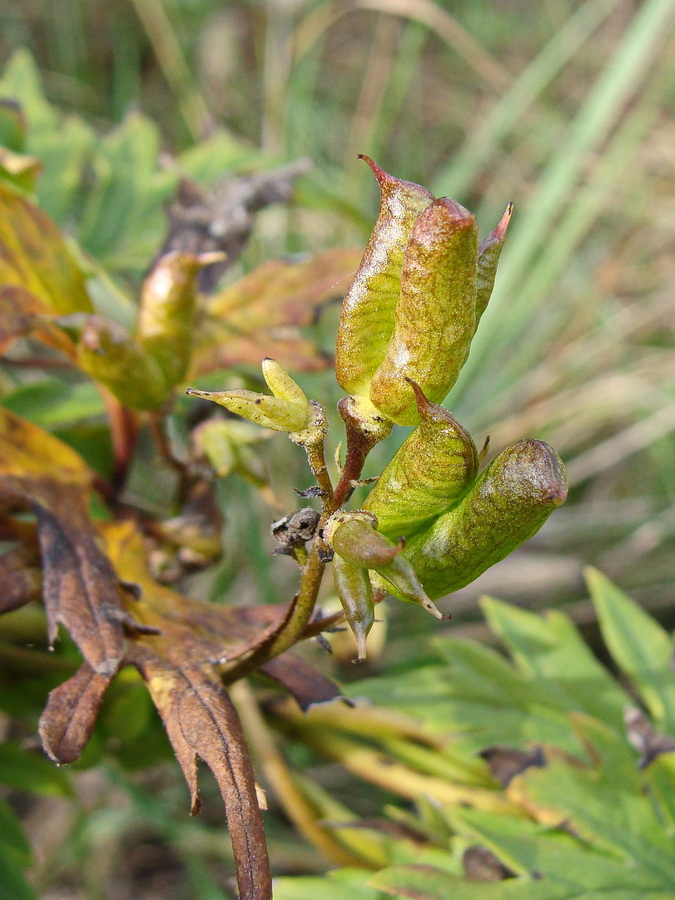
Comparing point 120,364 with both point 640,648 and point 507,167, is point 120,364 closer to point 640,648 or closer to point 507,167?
point 640,648

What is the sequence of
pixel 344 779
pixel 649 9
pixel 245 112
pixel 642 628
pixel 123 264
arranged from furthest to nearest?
pixel 245 112, pixel 649 9, pixel 344 779, pixel 123 264, pixel 642 628

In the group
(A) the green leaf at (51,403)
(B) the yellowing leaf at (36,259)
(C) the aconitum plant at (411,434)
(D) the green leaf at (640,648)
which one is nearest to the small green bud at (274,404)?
(C) the aconitum plant at (411,434)

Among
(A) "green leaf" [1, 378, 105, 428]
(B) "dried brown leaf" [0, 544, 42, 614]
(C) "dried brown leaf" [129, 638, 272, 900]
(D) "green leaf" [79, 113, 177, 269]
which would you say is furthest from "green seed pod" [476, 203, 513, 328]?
(D) "green leaf" [79, 113, 177, 269]

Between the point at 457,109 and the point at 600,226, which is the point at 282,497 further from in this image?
the point at 457,109

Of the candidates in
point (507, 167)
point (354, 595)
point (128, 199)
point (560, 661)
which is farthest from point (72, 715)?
point (507, 167)

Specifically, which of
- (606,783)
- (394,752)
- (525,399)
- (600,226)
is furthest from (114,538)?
(600,226)

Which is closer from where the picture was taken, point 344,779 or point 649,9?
point 344,779
